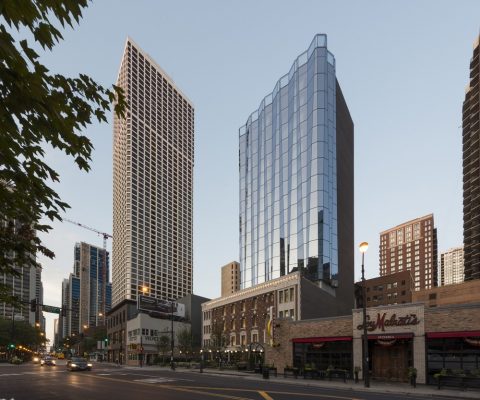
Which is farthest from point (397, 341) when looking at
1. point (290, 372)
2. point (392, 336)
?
point (290, 372)

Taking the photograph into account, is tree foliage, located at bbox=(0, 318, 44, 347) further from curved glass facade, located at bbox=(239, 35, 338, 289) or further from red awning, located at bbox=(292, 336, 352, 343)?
red awning, located at bbox=(292, 336, 352, 343)

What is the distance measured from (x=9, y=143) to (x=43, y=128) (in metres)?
0.37

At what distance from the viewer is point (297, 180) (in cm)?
8344

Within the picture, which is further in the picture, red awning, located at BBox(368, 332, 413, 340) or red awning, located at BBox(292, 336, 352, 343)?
red awning, located at BBox(292, 336, 352, 343)

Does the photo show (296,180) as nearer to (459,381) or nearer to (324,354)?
(324,354)

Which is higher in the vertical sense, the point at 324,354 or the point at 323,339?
the point at 323,339

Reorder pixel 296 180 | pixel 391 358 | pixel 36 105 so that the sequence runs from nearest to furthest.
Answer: pixel 36 105
pixel 391 358
pixel 296 180

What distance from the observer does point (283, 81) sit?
97875 millimetres

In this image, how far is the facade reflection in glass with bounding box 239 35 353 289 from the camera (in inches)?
3000

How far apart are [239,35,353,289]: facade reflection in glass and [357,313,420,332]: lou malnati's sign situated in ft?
111

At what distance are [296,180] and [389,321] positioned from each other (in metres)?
46.6

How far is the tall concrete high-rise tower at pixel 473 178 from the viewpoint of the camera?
123 meters

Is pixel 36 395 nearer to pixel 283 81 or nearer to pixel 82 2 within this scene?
pixel 82 2

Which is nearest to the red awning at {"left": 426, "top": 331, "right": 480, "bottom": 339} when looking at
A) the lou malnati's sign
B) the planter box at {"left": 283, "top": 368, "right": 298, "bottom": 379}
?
the lou malnati's sign
